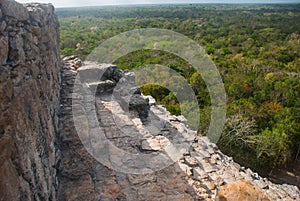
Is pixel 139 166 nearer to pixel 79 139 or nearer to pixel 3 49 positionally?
pixel 79 139

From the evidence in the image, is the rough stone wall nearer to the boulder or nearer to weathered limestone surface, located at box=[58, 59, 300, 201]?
weathered limestone surface, located at box=[58, 59, 300, 201]

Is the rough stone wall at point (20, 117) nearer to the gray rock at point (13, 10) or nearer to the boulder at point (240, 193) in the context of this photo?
the gray rock at point (13, 10)

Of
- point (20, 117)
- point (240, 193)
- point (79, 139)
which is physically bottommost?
point (240, 193)

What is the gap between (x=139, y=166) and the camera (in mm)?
5422

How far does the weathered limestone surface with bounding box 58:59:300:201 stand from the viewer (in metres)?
4.25

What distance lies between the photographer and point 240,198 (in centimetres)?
414

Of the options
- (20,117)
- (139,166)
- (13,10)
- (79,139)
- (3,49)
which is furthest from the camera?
(139,166)

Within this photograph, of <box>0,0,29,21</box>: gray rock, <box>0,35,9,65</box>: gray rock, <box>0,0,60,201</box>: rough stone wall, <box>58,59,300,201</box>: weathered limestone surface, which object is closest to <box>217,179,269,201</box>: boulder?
<box>58,59,300,201</box>: weathered limestone surface

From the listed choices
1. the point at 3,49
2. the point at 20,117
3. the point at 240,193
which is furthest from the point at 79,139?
the point at 240,193

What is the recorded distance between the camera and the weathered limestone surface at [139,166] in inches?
167

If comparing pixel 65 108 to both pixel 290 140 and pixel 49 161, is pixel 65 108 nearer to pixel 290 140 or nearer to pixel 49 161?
pixel 49 161

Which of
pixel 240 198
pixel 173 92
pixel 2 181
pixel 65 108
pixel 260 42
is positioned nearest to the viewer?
pixel 2 181

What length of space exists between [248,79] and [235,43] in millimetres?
19925

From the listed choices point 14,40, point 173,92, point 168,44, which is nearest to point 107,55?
point 173,92
